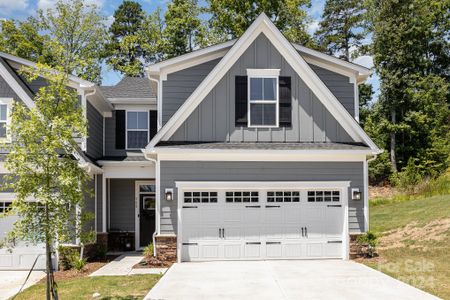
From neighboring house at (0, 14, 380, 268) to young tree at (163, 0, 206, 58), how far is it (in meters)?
19.4

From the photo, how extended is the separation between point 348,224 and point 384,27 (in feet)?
64.5

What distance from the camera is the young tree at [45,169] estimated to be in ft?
23.9

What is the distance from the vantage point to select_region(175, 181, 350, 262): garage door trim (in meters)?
13.0

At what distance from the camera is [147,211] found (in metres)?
16.9

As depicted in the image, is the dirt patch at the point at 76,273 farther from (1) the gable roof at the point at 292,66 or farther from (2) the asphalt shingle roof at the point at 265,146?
(1) the gable roof at the point at 292,66

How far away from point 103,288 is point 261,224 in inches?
201

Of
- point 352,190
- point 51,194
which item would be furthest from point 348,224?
point 51,194

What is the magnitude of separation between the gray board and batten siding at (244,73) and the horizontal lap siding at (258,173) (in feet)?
6.97

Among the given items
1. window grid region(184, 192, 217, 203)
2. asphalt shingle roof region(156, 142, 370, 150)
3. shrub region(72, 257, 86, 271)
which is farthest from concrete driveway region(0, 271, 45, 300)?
asphalt shingle roof region(156, 142, 370, 150)

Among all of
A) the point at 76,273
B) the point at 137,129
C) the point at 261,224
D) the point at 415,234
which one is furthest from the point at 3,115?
the point at 415,234

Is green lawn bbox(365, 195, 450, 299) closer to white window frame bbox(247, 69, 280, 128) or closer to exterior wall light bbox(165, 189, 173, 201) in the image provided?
white window frame bbox(247, 69, 280, 128)

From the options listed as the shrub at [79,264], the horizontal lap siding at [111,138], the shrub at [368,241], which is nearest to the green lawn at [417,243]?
the shrub at [368,241]

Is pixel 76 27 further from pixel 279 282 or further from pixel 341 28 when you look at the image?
pixel 279 282

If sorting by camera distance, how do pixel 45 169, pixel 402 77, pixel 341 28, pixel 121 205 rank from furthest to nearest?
pixel 341 28 → pixel 402 77 → pixel 121 205 → pixel 45 169
